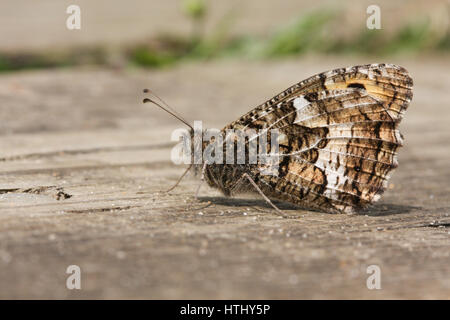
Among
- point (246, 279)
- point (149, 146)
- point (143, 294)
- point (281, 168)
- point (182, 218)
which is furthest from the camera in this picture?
point (149, 146)

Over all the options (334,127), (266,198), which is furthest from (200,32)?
(266,198)

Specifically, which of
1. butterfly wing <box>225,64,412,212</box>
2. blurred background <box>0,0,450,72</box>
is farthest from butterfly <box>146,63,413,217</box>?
blurred background <box>0,0,450,72</box>

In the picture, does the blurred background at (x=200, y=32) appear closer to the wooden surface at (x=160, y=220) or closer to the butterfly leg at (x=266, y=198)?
the wooden surface at (x=160, y=220)

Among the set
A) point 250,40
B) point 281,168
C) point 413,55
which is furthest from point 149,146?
point 413,55

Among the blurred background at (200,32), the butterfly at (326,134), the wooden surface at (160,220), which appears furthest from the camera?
the blurred background at (200,32)

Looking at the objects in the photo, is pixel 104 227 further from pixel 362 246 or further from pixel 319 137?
pixel 319 137

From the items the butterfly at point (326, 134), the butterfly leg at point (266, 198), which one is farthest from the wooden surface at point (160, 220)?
the butterfly at point (326, 134)
